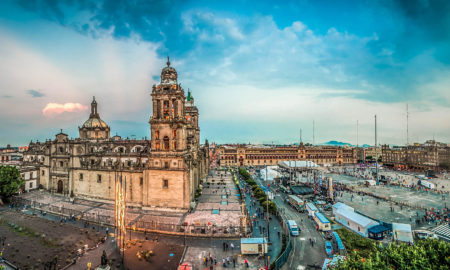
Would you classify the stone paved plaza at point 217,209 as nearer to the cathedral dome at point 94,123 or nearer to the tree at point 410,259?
the tree at point 410,259

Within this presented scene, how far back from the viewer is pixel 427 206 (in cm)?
4900

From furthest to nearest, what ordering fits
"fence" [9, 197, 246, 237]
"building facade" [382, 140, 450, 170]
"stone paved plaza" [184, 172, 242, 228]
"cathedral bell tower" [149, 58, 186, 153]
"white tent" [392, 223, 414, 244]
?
"building facade" [382, 140, 450, 170] → "cathedral bell tower" [149, 58, 186, 153] → "stone paved plaza" [184, 172, 242, 228] → "white tent" [392, 223, 414, 244] → "fence" [9, 197, 246, 237]

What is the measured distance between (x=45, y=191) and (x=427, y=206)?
84.8 metres

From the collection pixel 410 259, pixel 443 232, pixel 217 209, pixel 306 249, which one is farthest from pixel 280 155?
pixel 410 259

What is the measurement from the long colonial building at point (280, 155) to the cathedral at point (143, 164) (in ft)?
261

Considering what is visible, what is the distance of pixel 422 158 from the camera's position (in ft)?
378

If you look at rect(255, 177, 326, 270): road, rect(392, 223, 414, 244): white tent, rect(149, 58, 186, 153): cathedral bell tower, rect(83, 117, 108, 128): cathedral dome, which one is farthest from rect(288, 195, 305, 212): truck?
rect(83, 117, 108, 128): cathedral dome

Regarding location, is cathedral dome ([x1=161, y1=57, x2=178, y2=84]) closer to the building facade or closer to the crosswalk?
the crosswalk

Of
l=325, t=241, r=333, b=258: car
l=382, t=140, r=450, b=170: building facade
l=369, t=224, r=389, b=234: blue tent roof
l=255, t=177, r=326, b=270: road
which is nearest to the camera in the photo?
l=255, t=177, r=326, b=270: road

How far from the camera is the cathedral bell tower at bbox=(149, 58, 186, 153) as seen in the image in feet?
126

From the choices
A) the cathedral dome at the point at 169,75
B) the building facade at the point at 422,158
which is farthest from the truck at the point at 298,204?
the building facade at the point at 422,158

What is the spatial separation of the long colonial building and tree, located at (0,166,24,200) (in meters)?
93.1

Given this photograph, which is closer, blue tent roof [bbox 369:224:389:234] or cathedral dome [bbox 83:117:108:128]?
blue tent roof [bbox 369:224:389:234]

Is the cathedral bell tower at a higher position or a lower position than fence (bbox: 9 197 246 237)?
higher
